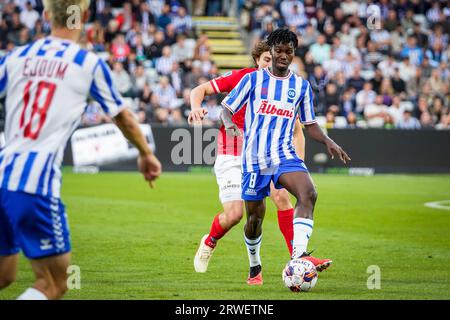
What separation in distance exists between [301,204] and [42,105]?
314cm

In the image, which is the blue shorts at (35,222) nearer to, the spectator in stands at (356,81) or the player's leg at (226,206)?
the player's leg at (226,206)

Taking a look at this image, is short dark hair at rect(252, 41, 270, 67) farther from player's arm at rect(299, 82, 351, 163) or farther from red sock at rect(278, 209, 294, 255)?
red sock at rect(278, 209, 294, 255)

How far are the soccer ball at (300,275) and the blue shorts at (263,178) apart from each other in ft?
2.42

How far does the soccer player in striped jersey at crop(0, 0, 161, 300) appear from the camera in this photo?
17.9 ft

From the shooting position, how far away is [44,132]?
18.1 feet

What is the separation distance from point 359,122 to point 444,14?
788cm

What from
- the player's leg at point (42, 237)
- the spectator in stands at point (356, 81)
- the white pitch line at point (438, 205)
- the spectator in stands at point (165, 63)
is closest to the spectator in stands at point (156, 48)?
the spectator in stands at point (165, 63)

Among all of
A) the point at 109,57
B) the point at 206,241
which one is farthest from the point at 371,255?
the point at 109,57

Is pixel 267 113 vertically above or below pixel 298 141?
above

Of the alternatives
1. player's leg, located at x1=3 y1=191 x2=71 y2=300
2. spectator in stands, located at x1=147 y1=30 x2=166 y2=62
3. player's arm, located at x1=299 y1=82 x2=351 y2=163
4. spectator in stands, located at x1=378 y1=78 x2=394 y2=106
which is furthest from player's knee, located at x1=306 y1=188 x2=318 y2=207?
spectator in stands, located at x1=147 y1=30 x2=166 y2=62

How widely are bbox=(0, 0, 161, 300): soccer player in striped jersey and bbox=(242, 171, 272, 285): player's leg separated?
2780 millimetres

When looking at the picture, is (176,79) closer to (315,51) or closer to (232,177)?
(315,51)

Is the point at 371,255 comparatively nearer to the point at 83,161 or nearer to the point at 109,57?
the point at 83,161

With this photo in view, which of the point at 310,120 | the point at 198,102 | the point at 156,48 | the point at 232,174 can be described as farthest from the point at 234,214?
the point at 156,48
